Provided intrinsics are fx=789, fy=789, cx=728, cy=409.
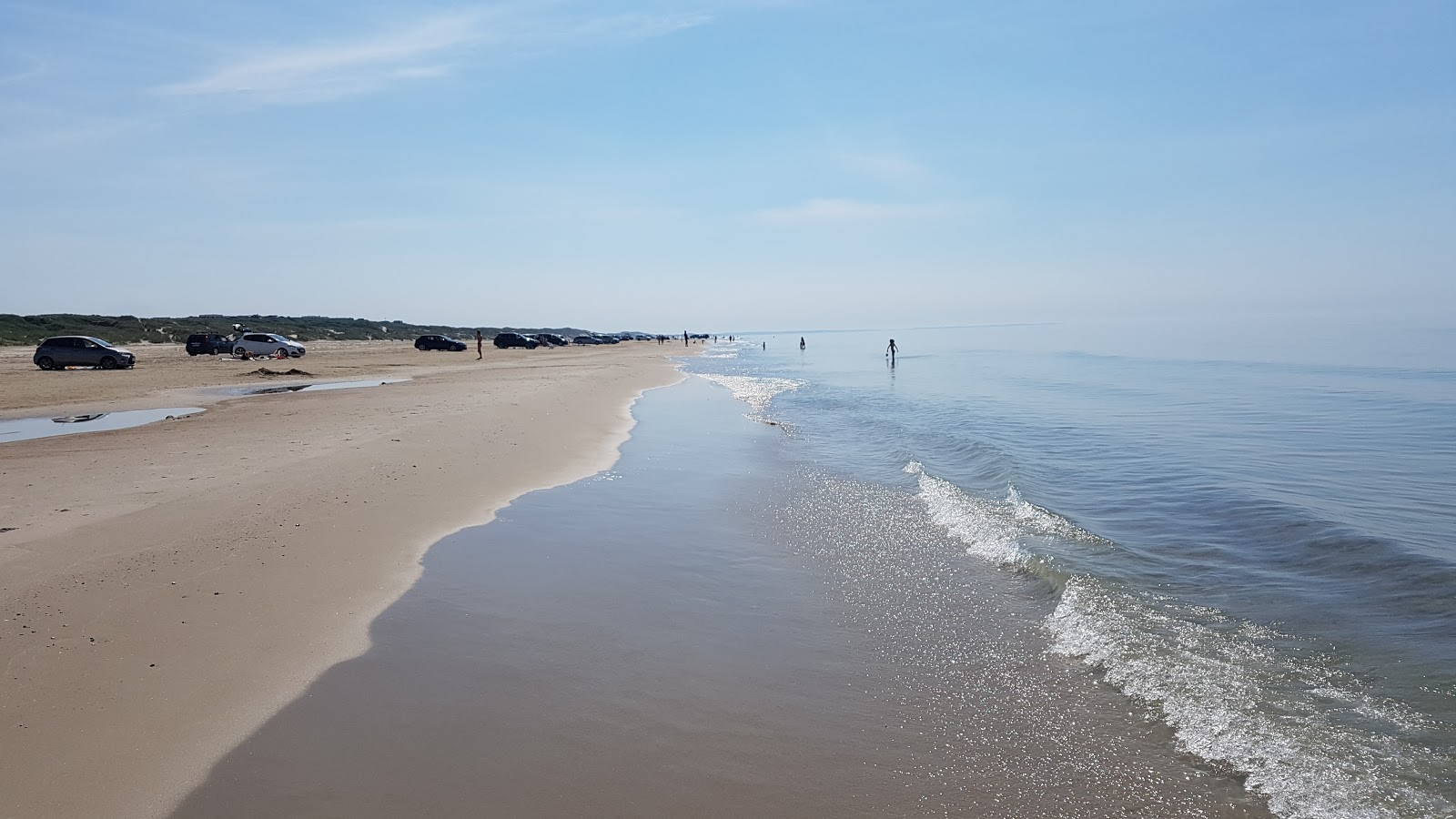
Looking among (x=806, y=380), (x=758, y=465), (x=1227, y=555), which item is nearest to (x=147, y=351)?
(x=806, y=380)

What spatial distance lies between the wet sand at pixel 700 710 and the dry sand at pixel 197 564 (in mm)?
451

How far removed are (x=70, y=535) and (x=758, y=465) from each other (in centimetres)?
976

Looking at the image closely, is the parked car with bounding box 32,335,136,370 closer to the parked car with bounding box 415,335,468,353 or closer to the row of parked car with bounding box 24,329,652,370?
the row of parked car with bounding box 24,329,652,370

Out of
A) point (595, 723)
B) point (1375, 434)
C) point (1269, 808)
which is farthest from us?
point (1375, 434)

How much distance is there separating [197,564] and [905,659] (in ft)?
21.1

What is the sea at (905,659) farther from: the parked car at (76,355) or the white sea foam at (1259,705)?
the parked car at (76,355)

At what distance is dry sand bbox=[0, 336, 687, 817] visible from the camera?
14.3 feet

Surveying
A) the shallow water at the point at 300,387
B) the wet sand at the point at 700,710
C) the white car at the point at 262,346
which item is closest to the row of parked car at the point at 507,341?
the white car at the point at 262,346

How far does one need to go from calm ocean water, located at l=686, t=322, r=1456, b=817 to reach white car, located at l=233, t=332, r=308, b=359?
1513 inches

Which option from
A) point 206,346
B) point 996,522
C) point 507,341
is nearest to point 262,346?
point 206,346

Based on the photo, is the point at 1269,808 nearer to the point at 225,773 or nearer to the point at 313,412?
the point at 225,773

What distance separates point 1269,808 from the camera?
403 cm

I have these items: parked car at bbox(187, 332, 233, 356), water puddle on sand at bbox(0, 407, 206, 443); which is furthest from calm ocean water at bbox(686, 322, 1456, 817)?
parked car at bbox(187, 332, 233, 356)

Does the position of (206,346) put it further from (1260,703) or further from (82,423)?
(1260,703)
